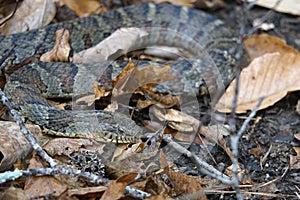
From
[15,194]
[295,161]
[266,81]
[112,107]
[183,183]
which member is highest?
[15,194]

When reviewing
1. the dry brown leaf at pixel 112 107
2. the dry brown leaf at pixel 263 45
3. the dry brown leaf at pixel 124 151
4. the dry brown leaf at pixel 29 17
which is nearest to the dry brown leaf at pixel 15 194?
the dry brown leaf at pixel 124 151

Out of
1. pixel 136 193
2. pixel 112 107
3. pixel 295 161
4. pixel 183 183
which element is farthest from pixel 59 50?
pixel 295 161

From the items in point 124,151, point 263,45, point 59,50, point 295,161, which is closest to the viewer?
point 124,151

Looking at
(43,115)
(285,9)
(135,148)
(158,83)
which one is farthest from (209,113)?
(285,9)

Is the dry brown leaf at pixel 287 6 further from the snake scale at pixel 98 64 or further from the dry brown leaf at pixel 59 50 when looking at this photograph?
the dry brown leaf at pixel 59 50

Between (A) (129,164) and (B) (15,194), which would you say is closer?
(B) (15,194)

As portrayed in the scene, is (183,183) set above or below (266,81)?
above

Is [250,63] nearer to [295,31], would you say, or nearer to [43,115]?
[295,31]

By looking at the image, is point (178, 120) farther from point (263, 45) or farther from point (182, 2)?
point (182, 2)
